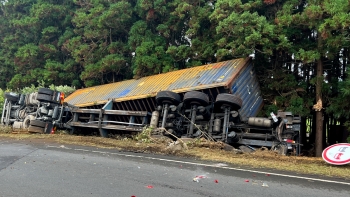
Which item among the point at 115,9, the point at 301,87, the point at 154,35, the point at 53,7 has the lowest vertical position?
the point at 301,87

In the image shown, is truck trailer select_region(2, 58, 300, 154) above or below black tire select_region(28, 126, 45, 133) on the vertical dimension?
above

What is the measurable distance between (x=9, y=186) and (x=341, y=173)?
19.6 ft

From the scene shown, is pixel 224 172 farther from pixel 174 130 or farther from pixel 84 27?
pixel 84 27

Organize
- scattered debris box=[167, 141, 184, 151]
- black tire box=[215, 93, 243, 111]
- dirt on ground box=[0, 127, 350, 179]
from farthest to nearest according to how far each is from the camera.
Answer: black tire box=[215, 93, 243, 111] → scattered debris box=[167, 141, 184, 151] → dirt on ground box=[0, 127, 350, 179]

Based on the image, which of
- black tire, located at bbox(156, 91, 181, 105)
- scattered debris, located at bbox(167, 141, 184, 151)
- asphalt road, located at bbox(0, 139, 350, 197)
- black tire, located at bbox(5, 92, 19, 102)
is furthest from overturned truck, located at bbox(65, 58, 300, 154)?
black tire, located at bbox(5, 92, 19, 102)

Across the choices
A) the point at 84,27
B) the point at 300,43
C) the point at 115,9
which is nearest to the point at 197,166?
the point at 300,43

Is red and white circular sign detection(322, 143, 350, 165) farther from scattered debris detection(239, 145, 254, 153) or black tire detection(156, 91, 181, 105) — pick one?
black tire detection(156, 91, 181, 105)

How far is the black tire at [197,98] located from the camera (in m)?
10.0

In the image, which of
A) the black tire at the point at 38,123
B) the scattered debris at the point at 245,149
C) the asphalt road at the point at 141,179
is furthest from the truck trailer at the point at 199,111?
the asphalt road at the point at 141,179

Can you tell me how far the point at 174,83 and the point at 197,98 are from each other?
94.9 inches

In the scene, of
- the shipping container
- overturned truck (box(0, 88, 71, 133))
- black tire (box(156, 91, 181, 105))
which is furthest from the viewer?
overturned truck (box(0, 88, 71, 133))

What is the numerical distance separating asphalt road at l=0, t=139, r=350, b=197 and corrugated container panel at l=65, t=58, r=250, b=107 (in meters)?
4.30

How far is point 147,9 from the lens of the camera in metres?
17.7

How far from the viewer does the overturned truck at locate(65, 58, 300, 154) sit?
9305 mm
